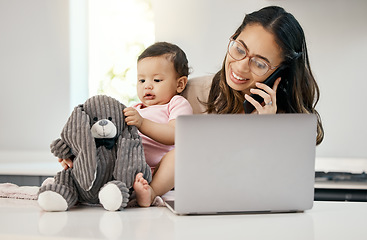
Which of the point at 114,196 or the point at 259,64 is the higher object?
the point at 259,64

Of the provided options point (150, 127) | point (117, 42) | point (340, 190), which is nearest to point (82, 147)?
point (150, 127)

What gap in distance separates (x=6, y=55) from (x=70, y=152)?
Result: 2334 mm

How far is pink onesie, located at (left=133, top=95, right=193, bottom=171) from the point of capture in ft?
4.38

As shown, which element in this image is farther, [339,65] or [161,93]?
[339,65]

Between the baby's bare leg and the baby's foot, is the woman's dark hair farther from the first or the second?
the baby's foot

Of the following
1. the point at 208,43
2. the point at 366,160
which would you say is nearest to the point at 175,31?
the point at 208,43

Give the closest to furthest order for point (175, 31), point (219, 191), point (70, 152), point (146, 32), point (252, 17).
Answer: point (219, 191) → point (70, 152) → point (252, 17) → point (175, 31) → point (146, 32)

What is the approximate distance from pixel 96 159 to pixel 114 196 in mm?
77

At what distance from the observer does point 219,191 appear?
85cm

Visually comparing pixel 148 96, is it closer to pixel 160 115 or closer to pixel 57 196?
pixel 160 115

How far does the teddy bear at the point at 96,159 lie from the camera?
3.00 ft

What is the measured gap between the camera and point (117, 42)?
3270 millimetres

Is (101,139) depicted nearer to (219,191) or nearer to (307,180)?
(219,191)

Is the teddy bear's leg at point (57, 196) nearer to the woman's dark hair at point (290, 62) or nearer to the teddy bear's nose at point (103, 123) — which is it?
the teddy bear's nose at point (103, 123)
